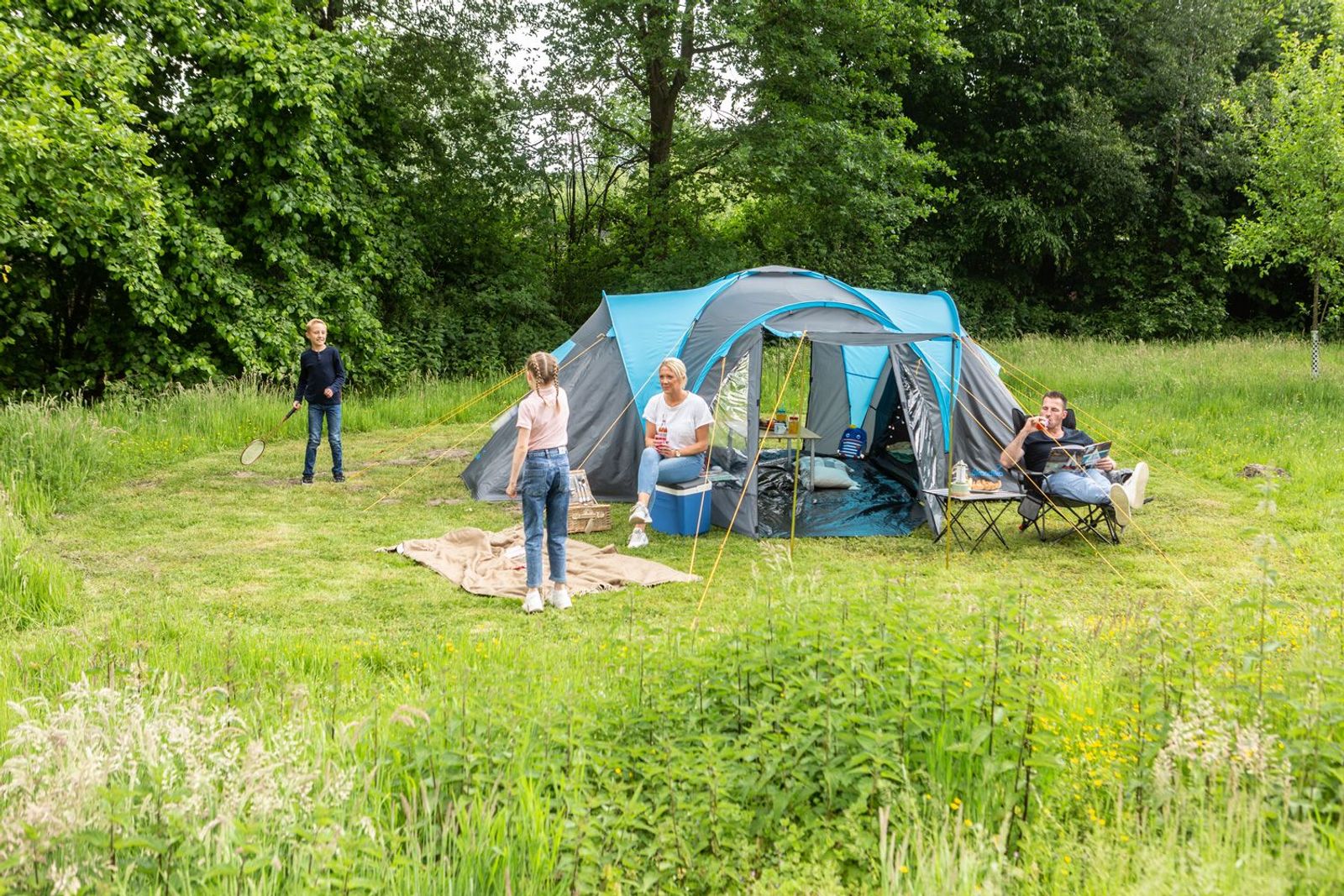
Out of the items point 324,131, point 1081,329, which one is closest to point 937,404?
point 324,131

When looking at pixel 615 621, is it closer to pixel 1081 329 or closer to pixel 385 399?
pixel 385 399

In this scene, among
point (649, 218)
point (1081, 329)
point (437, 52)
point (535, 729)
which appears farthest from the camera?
point (1081, 329)

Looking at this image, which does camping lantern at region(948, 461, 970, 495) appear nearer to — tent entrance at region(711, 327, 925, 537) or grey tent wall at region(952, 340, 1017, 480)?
tent entrance at region(711, 327, 925, 537)

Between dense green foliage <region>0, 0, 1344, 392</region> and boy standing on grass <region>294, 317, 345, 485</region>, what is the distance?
2.54 meters

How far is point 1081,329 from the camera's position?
19625mm

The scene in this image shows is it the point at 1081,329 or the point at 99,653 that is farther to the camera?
the point at 1081,329

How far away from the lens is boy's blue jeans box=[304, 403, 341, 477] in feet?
27.8

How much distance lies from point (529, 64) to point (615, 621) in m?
13.1

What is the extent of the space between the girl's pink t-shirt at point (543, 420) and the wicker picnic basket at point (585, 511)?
1.80 m

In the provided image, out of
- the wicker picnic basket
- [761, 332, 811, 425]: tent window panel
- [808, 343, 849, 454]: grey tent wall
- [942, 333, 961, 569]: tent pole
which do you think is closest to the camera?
[942, 333, 961, 569]: tent pole

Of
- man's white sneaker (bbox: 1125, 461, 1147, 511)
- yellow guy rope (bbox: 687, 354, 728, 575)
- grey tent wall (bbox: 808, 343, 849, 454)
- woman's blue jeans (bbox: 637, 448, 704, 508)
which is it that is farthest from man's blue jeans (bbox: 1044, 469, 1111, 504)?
grey tent wall (bbox: 808, 343, 849, 454)

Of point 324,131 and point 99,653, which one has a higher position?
point 324,131

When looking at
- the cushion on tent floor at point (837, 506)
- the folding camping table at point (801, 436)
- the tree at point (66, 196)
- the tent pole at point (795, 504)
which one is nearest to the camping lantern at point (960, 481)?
the cushion on tent floor at point (837, 506)

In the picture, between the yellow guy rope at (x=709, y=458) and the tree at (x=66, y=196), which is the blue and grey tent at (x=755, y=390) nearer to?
the yellow guy rope at (x=709, y=458)
